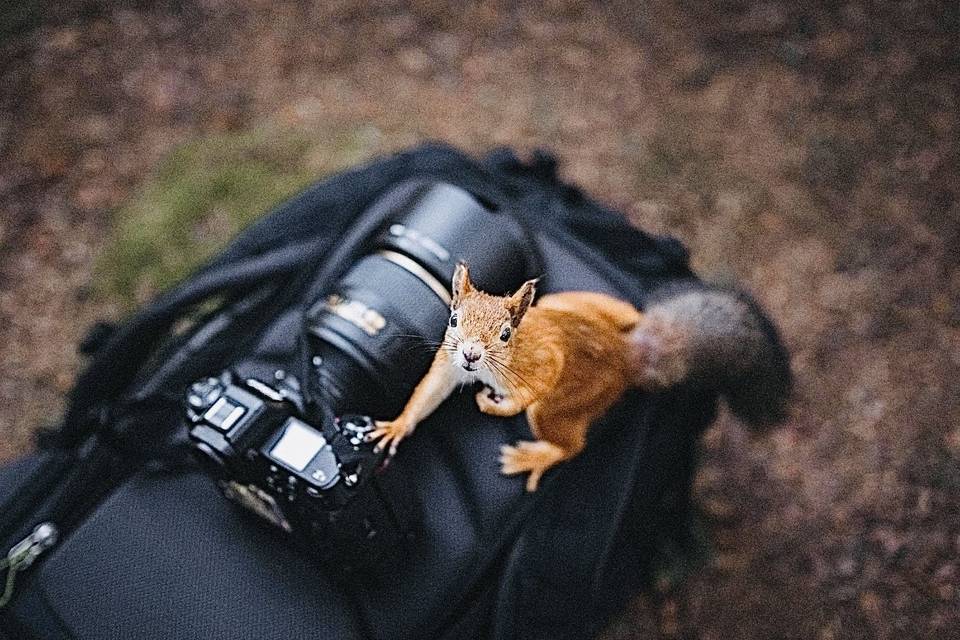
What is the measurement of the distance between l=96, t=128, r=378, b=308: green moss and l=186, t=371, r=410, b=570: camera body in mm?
983

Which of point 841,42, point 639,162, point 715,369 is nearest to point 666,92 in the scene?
point 639,162

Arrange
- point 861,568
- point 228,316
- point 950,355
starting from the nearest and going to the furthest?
point 228,316 < point 861,568 < point 950,355

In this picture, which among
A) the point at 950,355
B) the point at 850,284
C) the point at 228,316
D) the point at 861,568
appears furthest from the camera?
the point at 850,284

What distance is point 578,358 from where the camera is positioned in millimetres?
976

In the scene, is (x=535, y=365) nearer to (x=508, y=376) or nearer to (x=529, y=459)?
(x=508, y=376)

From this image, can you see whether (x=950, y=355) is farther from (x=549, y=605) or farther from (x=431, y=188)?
(x=431, y=188)

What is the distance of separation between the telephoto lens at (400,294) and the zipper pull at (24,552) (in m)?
0.46

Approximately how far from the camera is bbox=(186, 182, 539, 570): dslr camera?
942 mm

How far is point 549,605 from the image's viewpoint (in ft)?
3.95

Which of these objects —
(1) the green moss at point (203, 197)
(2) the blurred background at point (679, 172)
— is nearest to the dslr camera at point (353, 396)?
(2) the blurred background at point (679, 172)

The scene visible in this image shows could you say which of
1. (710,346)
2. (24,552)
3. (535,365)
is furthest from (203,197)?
(535,365)

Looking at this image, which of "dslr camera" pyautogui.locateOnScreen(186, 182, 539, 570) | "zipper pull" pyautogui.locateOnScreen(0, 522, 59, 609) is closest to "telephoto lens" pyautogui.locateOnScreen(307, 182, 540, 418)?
"dslr camera" pyautogui.locateOnScreen(186, 182, 539, 570)

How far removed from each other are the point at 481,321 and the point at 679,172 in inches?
56.1

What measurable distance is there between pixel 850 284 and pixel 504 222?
1.06 m
